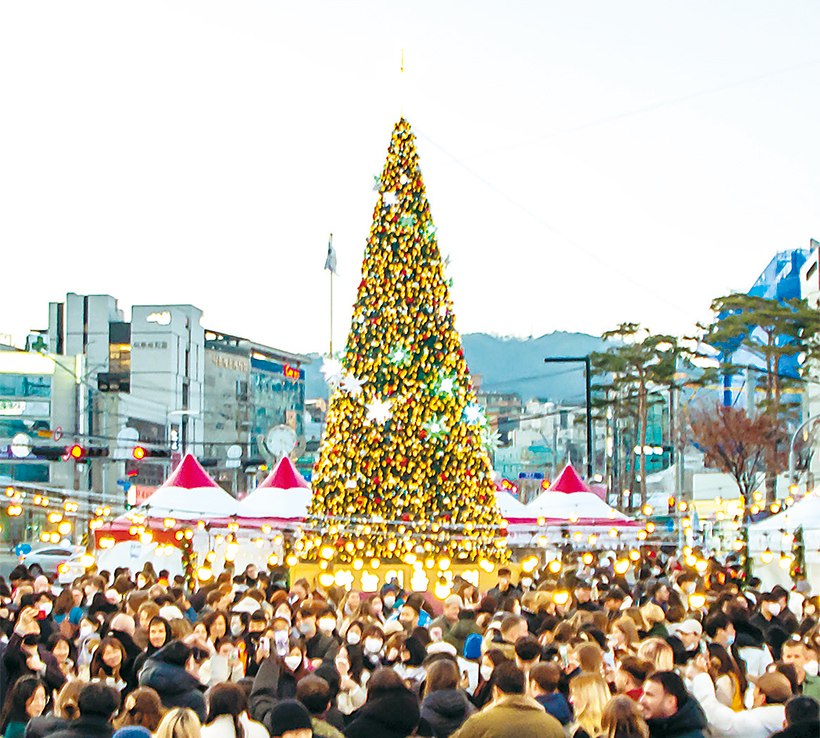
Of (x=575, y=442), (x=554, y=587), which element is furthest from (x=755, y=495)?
(x=575, y=442)

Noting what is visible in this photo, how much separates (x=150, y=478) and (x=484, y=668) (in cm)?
6655

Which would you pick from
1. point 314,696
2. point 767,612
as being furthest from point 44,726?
point 767,612

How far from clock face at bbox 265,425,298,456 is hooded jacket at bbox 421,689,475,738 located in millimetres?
29322

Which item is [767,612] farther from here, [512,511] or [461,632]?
[512,511]

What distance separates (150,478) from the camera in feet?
238

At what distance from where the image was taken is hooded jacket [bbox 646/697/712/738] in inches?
247

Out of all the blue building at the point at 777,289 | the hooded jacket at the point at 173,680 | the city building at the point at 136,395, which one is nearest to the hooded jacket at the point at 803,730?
the hooded jacket at the point at 173,680

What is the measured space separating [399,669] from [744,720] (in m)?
3.35

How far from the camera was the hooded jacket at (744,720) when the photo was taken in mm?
6812

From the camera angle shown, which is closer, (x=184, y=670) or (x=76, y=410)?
(x=184, y=670)

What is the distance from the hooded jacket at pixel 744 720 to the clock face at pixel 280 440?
2967 centimetres

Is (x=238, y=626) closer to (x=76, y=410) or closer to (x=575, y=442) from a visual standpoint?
(x=76, y=410)

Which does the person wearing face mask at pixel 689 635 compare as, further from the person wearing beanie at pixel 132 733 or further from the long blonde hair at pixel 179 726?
the person wearing beanie at pixel 132 733

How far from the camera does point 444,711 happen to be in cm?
706
